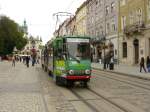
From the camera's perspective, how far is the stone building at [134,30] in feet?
148

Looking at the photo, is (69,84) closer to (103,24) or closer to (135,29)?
(135,29)

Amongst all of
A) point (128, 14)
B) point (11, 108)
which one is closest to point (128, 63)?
point (128, 14)

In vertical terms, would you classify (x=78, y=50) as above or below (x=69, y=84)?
above

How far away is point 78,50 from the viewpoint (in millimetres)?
19844

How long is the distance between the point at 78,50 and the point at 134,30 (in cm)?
2815

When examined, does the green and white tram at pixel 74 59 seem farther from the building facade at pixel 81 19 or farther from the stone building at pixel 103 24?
the building facade at pixel 81 19

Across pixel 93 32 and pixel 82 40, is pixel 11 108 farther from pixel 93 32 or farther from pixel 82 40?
pixel 93 32

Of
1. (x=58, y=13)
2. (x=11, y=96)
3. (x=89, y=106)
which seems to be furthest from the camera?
(x=58, y=13)

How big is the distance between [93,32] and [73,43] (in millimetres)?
54990

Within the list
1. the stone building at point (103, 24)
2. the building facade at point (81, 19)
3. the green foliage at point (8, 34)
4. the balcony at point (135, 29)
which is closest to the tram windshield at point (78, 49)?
the balcony at point (135, 29)

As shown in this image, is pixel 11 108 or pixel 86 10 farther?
pixel 86 10

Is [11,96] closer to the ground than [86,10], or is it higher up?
closer to the ground

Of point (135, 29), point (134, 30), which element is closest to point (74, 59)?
point (135, 29)

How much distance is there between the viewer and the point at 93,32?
245 feet
